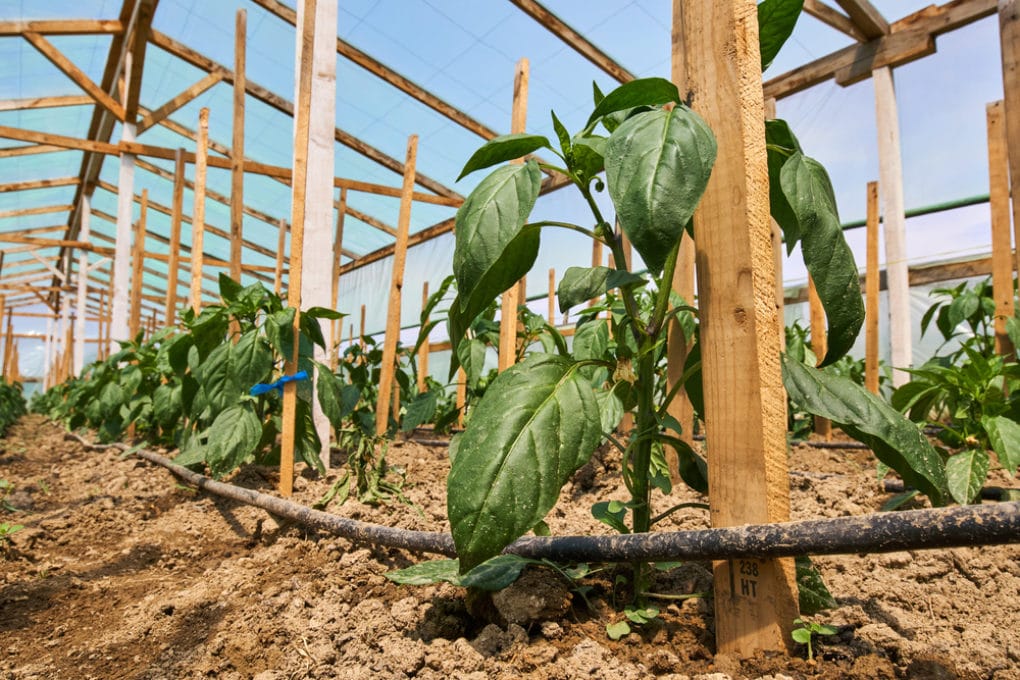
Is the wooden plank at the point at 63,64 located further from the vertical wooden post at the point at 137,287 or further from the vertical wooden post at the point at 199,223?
the vertical wooden post at the point at 199,223

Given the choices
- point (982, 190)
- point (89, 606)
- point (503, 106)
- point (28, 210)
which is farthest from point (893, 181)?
point (28, 210)

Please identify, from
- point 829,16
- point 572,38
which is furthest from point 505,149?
point 572,38

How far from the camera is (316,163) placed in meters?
2.69

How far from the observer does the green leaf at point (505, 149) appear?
99 centimetres

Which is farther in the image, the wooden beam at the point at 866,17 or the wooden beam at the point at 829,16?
the wooden beam at the point at 829,16

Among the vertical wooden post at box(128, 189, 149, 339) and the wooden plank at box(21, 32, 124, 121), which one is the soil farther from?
the wooden plank at box(21, 32, 124, 121)

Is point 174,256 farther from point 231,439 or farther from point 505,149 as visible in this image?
point 505,149

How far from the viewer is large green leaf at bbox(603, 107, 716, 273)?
2.35 feet

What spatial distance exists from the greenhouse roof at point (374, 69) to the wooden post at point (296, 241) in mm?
3378

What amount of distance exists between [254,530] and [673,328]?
1326 mm

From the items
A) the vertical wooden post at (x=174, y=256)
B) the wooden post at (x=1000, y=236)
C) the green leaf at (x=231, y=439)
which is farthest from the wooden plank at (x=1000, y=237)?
the vertical wooden post at (x=174, y=256)

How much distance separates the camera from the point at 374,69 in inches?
268

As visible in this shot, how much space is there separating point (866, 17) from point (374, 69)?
4536 millimetres

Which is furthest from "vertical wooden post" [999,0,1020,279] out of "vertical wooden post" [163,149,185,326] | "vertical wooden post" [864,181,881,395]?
"vertical wooden post" [163,149,185,326]
